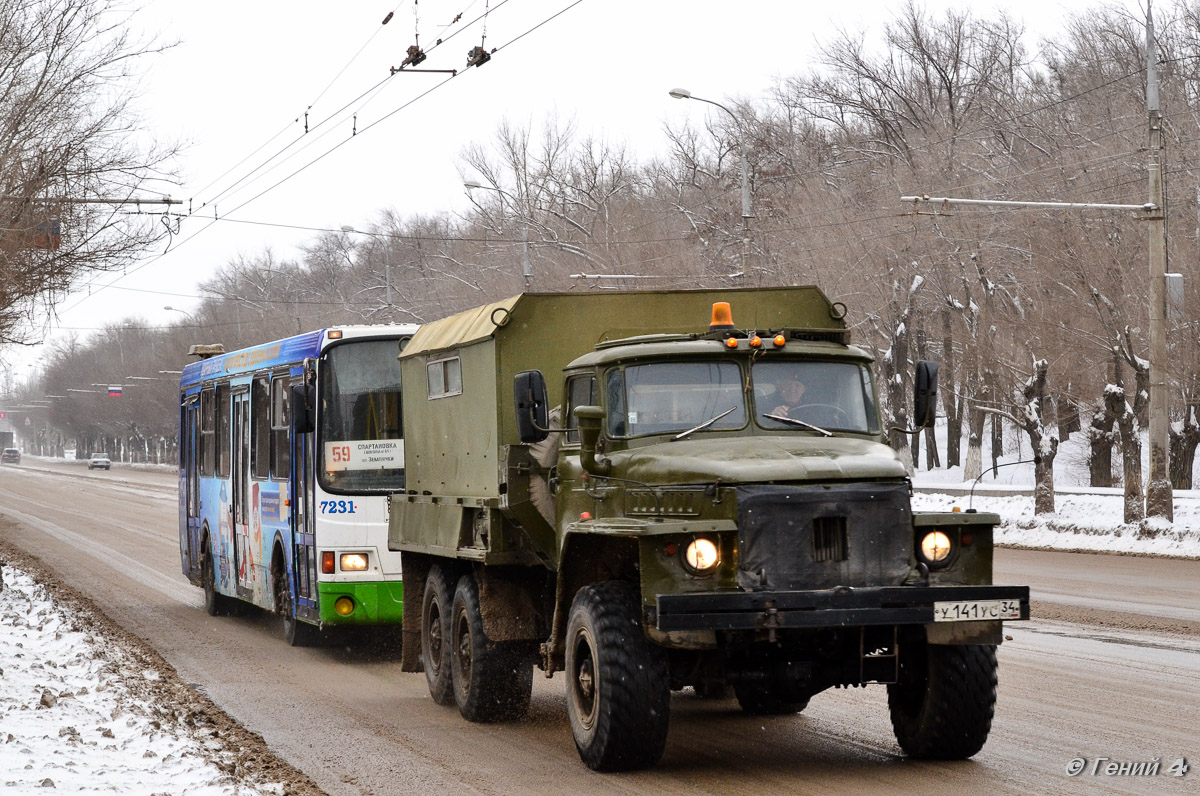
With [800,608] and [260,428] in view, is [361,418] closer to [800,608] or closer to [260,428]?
[260,428]

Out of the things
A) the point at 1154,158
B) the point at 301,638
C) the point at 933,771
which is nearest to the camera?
the point at 933,771

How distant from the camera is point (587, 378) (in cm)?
982

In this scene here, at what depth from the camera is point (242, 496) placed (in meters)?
18.1

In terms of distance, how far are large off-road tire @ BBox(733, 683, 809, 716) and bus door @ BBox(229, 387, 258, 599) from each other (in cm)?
834

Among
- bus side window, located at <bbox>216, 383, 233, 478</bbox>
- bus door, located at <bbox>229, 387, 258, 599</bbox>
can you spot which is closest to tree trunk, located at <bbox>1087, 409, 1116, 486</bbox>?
bus side window, located at <bbox>216, 383, 233, 478</bbox>

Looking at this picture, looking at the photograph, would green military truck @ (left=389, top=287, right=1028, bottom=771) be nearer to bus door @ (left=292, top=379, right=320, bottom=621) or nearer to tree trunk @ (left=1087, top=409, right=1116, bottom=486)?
bus door @ (left=292, top=379, right=320, bottom=621)

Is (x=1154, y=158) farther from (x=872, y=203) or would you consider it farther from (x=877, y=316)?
(x=877, y=316)

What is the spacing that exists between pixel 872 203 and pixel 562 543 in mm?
Result: 37148

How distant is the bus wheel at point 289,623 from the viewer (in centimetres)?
1628

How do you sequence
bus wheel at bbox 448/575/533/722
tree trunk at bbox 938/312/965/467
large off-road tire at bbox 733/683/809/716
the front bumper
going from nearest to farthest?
1. the front bumper
2. large off-road tire at bbox 733/683/809/716
3. bus wheel at bbox 448/575/533/722
4. tree trunk at bbox 938/312/965/467

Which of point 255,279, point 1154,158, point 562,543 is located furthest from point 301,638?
point 255,279

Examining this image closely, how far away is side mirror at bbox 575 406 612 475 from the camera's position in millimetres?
9346

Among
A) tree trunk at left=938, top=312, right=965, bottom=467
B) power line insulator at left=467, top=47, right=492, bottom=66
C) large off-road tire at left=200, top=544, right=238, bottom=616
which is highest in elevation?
power line insulator at left=467, top=47, right=492, bottom=66

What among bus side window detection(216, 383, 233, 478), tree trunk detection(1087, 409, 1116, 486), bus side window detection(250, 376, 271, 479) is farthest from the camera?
tree trunk detection(1087, 409, 1116, 486)
